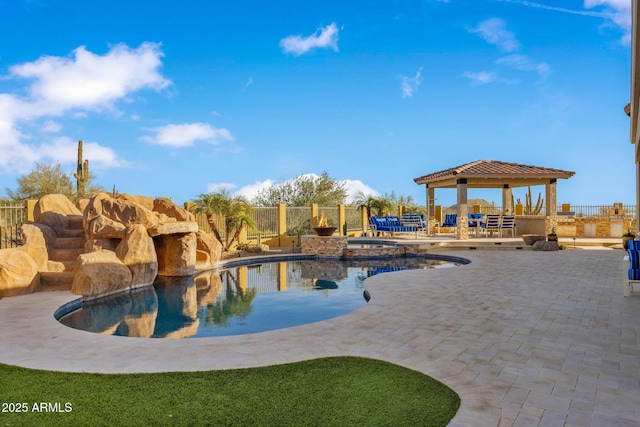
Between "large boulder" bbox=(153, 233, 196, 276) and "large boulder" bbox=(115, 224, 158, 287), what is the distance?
1.12 m

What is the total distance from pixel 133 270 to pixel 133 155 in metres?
7.12

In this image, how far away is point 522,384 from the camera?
3367mm

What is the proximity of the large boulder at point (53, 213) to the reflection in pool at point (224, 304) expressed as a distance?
2.99m

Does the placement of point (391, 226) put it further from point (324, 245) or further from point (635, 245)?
point (635, 245)

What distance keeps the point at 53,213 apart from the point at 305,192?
16800mm

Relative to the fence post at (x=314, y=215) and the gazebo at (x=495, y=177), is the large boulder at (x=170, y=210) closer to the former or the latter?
the fence post at (x=314, y=215)

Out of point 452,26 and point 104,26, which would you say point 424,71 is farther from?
point 104,26

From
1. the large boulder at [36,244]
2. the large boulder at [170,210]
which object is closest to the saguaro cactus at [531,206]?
the large boulder at [170,210]

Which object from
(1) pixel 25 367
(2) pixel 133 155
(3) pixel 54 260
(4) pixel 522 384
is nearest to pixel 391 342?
(4) pixel 522 384

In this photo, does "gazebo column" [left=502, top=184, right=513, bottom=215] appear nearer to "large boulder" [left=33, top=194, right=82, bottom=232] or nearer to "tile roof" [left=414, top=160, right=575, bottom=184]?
"tile roof" [left=414, top=160, right=575, bottom=184]

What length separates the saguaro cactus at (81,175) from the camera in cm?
1987

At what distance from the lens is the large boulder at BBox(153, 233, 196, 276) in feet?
34.1

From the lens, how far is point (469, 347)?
4.32 m

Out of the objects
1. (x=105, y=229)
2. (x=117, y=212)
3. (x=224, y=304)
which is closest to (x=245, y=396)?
(x=224, y=304)
